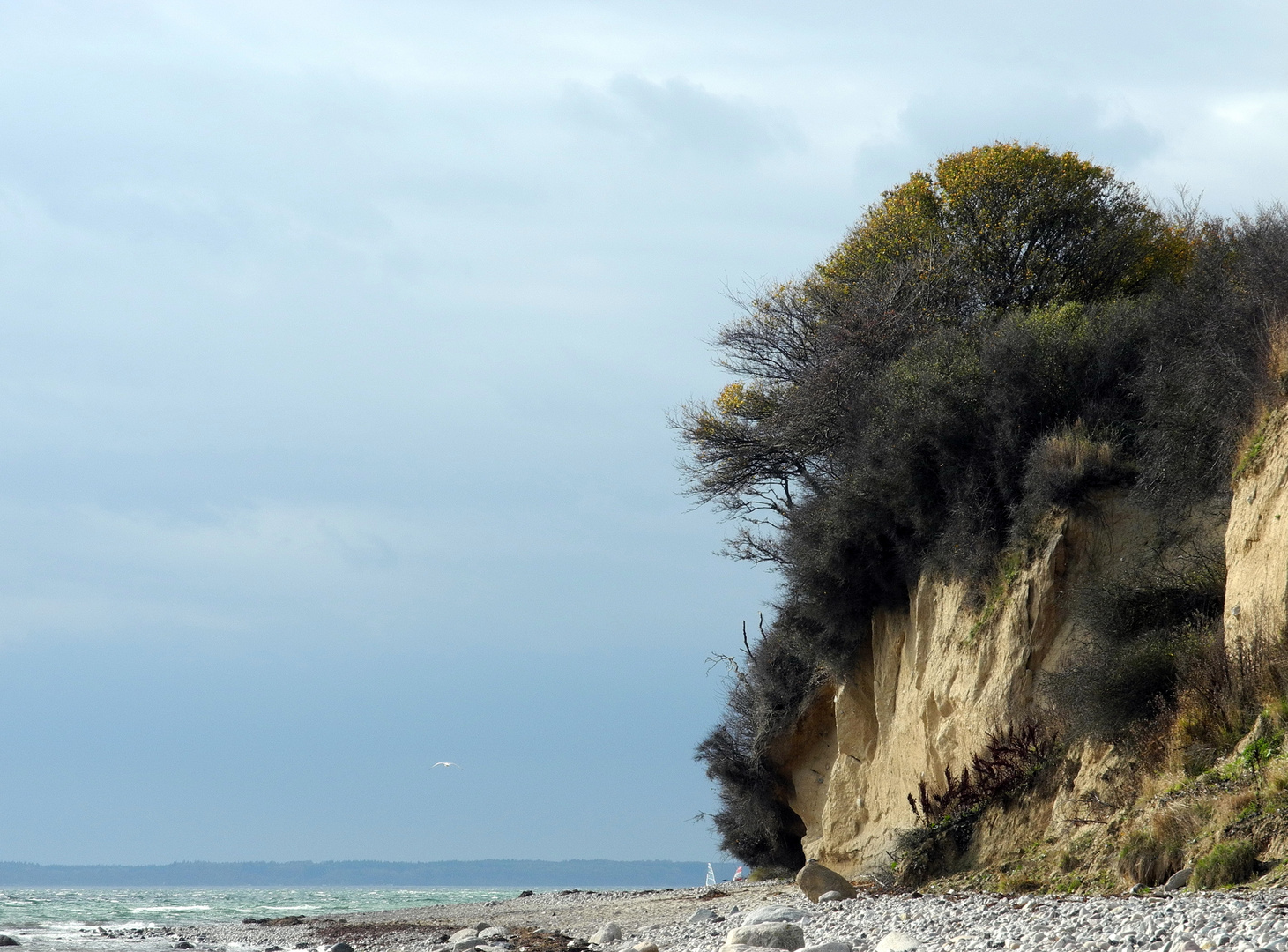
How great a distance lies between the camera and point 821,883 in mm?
15914

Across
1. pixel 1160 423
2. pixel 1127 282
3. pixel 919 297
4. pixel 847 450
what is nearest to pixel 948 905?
pixel 1160 423

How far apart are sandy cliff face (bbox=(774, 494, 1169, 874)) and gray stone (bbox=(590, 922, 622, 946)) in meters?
4.56

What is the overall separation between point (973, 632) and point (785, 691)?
8290 mm

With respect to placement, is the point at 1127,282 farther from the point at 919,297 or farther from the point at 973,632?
the point at 973,632

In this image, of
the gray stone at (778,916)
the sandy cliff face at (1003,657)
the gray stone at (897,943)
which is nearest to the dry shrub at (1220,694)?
the sandy cliff face at (1003,657)

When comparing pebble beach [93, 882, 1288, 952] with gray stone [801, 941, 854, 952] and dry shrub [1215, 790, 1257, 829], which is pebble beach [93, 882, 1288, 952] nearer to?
gray stone [801, 941, 854, 952]

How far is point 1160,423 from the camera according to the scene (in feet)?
50.9

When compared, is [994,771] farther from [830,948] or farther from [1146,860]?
[830,948]

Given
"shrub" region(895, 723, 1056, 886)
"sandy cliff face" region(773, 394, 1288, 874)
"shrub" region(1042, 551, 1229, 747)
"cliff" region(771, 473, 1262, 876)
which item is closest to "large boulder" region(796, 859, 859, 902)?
"shrub" region(895, 723, 1056, 886)

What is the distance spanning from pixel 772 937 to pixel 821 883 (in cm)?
552

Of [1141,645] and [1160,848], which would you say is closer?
[1160,848]

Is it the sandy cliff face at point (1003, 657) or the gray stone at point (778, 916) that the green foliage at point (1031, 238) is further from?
the gray stone at point (778, 916)

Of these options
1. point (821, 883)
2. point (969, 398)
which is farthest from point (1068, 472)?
point (821, 883)

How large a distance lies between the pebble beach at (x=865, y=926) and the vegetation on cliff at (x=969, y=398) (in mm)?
3641
